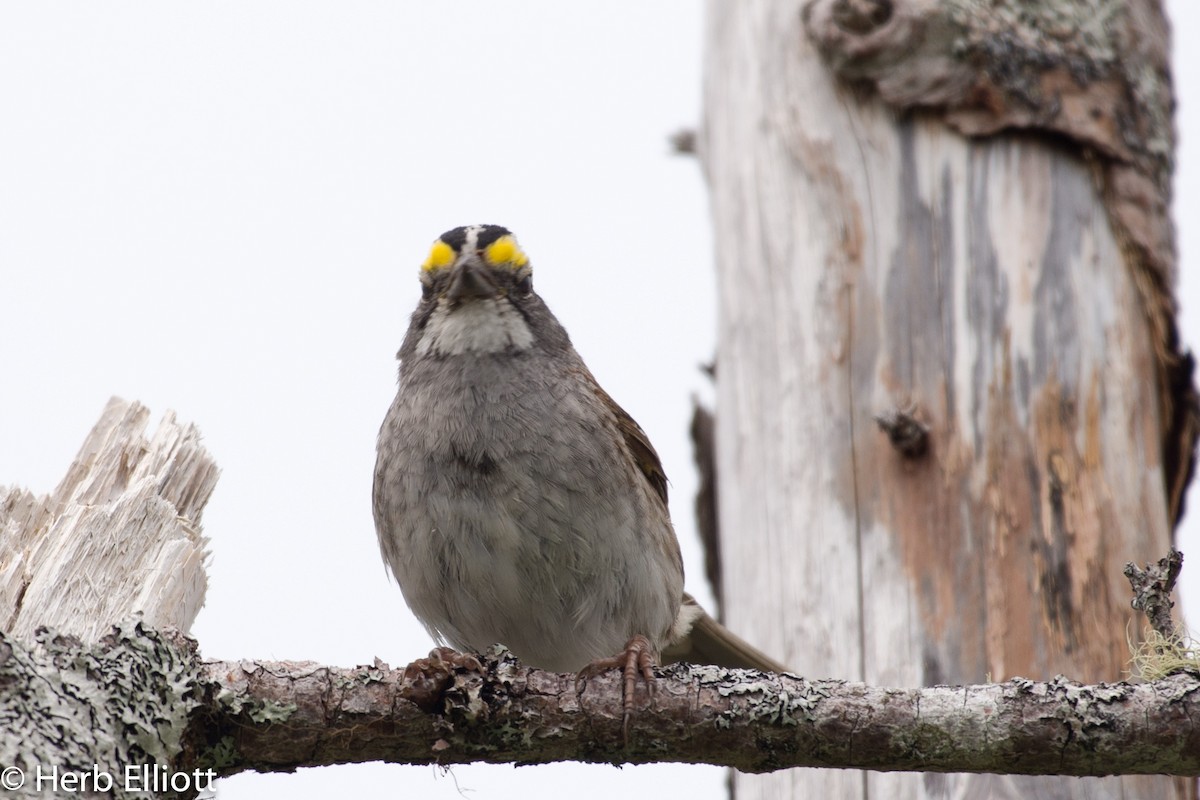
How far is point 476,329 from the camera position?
6.08 metres

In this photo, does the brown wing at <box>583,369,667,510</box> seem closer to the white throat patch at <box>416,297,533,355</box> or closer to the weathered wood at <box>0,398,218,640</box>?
the white throat patch at <box>416,297,533,355</box>

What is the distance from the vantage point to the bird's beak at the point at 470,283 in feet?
19.5

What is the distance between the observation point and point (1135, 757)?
3.87m

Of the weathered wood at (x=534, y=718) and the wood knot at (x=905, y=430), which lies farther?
the wood knot at (x=905, y=430)

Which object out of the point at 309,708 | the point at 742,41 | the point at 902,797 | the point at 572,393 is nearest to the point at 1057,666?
the point at 902,797

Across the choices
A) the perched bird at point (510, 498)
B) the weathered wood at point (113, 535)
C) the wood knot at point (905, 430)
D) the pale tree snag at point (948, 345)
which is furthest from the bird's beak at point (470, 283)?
the wood knot at point (905, 430)

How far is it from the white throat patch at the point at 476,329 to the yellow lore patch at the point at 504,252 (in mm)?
173

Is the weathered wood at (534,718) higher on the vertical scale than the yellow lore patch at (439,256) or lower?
lower

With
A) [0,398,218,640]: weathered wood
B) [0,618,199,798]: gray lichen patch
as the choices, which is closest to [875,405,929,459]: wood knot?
[0,398,218,640]: weathered wood

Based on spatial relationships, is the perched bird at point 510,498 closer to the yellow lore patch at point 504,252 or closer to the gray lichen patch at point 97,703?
the yellow lore patch at point 504,252

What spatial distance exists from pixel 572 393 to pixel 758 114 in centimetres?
179

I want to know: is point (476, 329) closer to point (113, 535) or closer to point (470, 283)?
point (470, 283)

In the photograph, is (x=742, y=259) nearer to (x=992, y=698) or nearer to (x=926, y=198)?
(x=926, y=198)

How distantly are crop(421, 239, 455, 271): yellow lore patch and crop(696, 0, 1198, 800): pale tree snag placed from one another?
4.59ft
